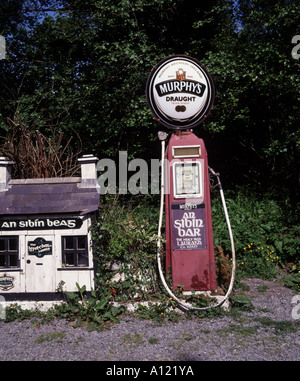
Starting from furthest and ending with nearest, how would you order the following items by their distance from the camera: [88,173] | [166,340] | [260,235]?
[260,235] → [88,173] → [166,340]

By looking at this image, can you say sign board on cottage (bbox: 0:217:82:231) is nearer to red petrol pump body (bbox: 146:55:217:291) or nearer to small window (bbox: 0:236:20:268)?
small window (bbox: 0:236:20:268)

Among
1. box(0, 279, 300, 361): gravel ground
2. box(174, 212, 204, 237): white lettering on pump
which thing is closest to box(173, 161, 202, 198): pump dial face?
box(174, 212, 204, 237): white lettering on pump

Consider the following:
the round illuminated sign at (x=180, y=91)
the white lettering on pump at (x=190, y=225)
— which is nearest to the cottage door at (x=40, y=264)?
the white lettering on pump at (x=190, y=225)

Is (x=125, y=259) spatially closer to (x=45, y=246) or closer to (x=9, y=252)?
(x=45, y=246)

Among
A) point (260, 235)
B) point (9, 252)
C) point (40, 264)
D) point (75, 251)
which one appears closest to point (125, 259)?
point (75, 251)

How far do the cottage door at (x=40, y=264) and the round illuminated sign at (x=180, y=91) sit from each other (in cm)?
255

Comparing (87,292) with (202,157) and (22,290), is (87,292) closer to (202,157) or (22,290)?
(22,290)

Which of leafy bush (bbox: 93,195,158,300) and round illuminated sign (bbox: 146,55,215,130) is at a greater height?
round illuminated sign (bbox: 146,55,215,130)

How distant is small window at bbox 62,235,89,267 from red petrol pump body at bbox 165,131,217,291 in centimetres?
131

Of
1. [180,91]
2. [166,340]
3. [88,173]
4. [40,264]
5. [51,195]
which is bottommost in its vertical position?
[166,340]

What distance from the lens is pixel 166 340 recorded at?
4.20 meters

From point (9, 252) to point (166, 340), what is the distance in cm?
264

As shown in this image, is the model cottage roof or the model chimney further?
the model chimney

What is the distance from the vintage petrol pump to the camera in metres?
5.07
